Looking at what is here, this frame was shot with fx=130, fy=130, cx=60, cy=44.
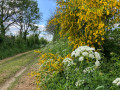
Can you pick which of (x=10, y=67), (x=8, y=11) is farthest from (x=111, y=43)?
(x=8, y=11)

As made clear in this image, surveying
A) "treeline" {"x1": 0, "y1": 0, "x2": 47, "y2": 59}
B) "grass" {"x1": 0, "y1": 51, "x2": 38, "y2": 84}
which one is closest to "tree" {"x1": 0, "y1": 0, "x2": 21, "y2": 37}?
"treeline" {"x1": 0, "y1": 0, "x2": 47, "y2": 59}

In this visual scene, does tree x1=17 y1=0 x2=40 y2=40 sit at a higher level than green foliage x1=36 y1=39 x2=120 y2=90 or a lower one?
higher

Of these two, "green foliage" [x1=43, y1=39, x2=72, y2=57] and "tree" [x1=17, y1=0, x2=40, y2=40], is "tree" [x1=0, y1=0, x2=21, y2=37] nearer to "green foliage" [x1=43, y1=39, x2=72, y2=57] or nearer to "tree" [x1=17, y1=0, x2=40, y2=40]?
"tree" [x1=17, y1=0, x2=40, y2=40]

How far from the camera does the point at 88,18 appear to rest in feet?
15.4

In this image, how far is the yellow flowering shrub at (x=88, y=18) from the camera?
455 centimetres

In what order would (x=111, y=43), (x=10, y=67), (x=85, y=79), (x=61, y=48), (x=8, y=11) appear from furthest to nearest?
1. (x=8, y=11)
2. (x=10, y=67)
3. (x=61, y=48)
4. (x=111, y=43)
5. (x=85, y=79)

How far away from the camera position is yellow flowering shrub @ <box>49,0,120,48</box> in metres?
4.55

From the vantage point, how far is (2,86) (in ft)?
16.7

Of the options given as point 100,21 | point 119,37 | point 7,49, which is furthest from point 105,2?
point 7,49

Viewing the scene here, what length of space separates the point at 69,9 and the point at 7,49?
37.8ft

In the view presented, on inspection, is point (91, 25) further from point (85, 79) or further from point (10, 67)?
point (10, 67)

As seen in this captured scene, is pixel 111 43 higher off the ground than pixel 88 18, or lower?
lower

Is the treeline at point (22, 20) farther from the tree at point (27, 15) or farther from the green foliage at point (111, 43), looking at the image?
the green foliage at point (111, 43)

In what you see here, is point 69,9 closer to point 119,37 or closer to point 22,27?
point 119,37
